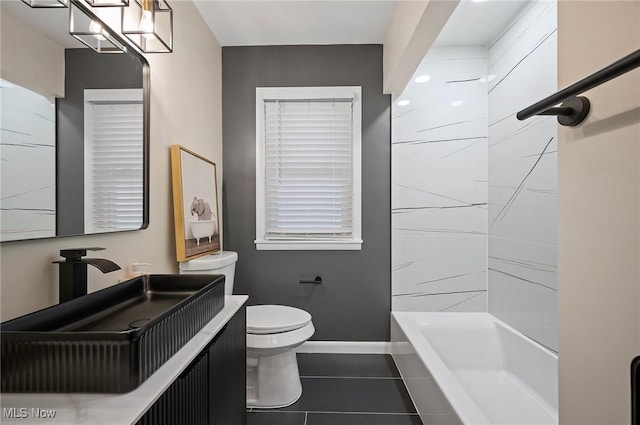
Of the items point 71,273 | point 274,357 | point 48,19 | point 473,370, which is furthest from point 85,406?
point 473,370

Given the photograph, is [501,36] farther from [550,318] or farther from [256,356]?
[256,356]

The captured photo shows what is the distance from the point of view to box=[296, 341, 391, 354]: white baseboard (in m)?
2.94

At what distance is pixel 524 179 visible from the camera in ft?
7.62

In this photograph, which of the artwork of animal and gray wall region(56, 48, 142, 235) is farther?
the artwork of animal

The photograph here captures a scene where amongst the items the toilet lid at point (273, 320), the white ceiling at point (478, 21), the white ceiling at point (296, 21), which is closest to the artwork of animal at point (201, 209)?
the toilet lid at point (273, 320)

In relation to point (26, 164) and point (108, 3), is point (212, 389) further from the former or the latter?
point (108, 3)

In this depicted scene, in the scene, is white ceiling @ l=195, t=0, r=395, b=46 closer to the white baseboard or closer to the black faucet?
the black faucet

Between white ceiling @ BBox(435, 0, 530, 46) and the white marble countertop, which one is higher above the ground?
white ceiling @ BBox(435, 0, 530, 46)

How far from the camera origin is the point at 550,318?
→ 2057mm

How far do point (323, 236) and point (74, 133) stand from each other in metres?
2.00

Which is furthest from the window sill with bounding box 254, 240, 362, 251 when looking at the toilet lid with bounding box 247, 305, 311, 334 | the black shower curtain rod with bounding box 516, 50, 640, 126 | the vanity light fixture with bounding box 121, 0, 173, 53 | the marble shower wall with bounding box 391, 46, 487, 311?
the black shower curtain rod with bounding box 516, 50, 640, 126

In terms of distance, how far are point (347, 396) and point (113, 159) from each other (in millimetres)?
1922

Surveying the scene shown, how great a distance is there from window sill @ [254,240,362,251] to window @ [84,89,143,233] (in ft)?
4.37

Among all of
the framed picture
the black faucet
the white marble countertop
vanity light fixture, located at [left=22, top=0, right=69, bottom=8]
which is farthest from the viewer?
the framed picture
